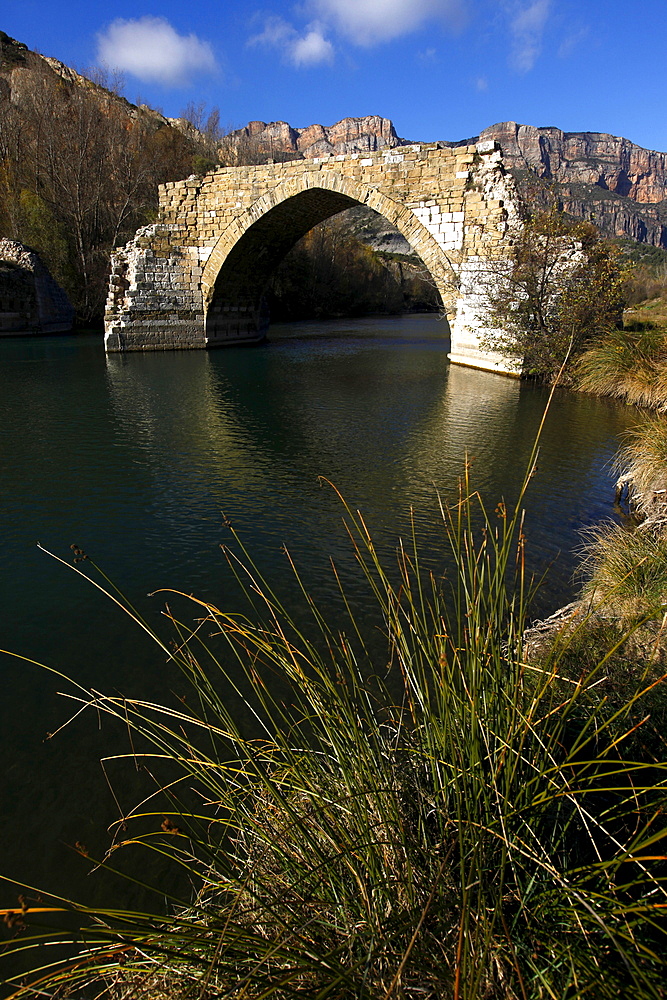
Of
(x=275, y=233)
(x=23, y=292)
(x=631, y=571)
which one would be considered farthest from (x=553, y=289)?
(x=23, y=292)

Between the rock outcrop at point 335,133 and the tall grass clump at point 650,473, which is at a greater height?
the rock outcrop at point 335,133

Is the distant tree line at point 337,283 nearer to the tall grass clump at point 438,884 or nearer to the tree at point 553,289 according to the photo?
the tree at point 553,289

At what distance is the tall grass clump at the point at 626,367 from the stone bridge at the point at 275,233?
1933 millimetres

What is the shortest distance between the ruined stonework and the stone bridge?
4180 millimetres

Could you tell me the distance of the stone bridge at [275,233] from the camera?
11469mm

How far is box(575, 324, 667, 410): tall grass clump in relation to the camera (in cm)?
815

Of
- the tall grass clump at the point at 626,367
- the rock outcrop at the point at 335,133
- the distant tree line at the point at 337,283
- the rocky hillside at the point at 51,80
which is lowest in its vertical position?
the tall grass clump at the point at 626,367

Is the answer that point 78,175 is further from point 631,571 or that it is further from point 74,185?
point 631,571

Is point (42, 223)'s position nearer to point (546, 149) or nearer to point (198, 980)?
point (198, 980)

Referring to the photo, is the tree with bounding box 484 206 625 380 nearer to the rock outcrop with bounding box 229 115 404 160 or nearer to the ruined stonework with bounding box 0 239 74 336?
the ruined stonework with bounding box 0 239 74 336

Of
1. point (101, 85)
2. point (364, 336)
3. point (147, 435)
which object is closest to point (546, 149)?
point (101, 85)

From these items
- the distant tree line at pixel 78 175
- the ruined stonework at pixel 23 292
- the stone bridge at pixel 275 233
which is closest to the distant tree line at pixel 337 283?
the distant tree line at pixel 78 175

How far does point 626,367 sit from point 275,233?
10.1 m

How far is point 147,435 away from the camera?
682 cm
